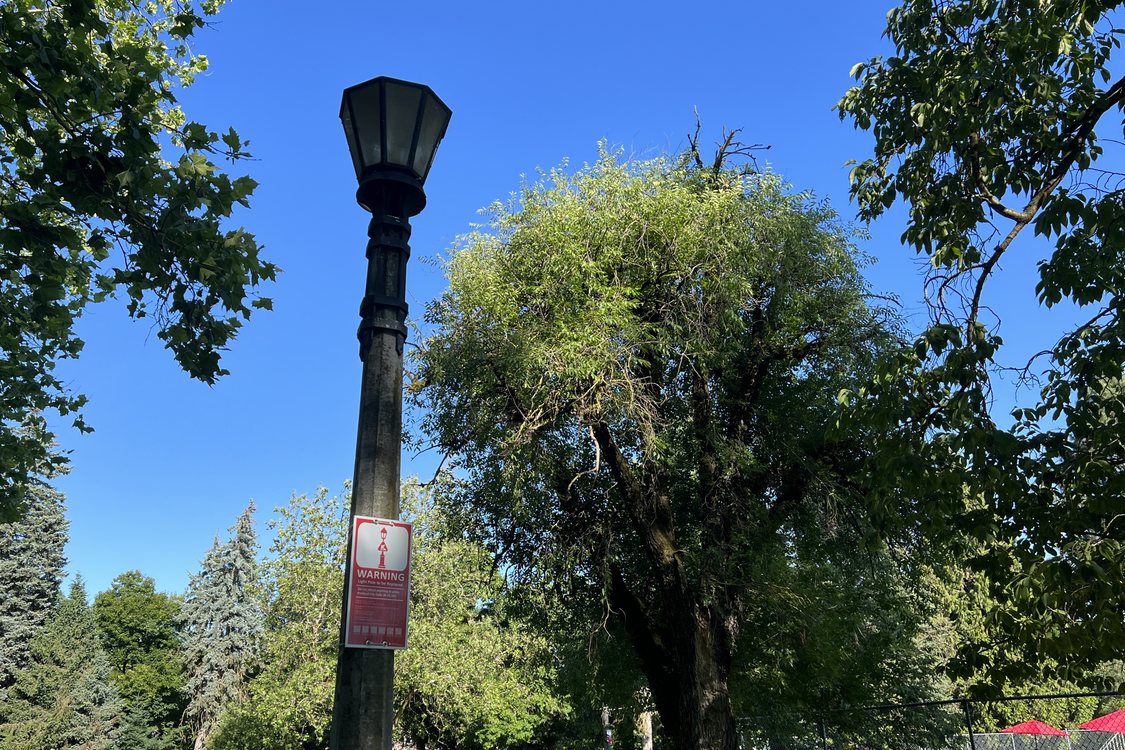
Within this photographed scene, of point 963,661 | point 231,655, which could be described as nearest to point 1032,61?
point 963,661

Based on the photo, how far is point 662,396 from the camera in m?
11.3

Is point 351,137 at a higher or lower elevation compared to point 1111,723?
higher

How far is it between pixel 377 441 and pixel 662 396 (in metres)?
8.33

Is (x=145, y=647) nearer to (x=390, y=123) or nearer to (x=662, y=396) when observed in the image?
(x=662, y=396)

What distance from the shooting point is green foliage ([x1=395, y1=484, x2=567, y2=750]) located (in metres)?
25.5

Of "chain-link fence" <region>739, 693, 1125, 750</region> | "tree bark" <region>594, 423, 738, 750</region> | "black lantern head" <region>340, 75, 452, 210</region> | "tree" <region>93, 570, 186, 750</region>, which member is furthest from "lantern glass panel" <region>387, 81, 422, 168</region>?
"tree" <region>93, 570, 186, 750</region>

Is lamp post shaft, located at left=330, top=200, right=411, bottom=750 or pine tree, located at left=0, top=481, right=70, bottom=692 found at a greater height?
pine tree, located at left=0, top=481, right=70, bottom=692

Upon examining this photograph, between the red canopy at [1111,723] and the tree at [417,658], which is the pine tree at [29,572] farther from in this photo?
the red canopy at [1111,723]

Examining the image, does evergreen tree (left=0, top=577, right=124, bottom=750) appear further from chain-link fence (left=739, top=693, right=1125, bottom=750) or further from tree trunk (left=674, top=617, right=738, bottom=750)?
tree trunk (left=674, top=617, right=738, bottom=750)

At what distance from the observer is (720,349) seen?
36.8ft

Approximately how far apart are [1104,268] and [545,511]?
24.8ft

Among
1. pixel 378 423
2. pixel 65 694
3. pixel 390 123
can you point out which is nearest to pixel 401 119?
pixel 390 123

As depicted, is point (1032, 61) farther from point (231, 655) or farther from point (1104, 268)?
point (231, 655)

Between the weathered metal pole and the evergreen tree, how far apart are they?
45257mm
